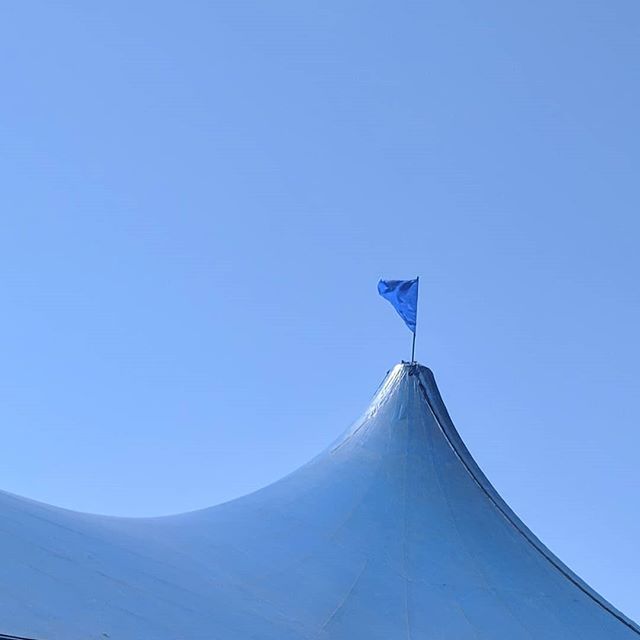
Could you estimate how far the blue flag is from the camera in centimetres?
1167

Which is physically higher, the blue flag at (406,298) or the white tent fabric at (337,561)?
the blue flag at (406,298)

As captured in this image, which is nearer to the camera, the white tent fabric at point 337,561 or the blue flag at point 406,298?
the white tent fabric at point 337,561

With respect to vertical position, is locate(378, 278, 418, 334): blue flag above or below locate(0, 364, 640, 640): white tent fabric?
above

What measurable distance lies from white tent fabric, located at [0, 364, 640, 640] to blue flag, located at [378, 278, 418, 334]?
927 millimetres

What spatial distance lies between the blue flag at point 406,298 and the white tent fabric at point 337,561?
3.04 ft

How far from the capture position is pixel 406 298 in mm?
11719

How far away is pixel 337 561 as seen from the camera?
7711mm

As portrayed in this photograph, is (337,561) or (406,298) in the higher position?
(406,298)

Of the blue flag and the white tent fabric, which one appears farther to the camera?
the blue flag

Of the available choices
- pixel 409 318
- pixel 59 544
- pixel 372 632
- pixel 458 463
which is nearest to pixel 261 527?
pixel 372 632

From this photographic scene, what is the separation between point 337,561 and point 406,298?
4.67 m

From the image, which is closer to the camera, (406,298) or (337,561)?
(337,561)

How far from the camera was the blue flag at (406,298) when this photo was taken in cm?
1167

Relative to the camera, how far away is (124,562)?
5.56 meters
